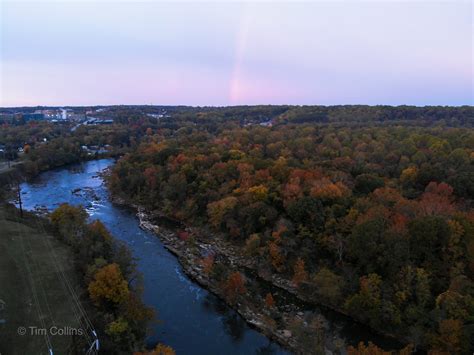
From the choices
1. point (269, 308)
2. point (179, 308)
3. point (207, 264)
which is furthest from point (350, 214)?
point (179, 308)

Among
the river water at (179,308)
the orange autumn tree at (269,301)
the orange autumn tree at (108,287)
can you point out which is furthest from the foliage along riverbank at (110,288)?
the orange autumn tree at (269,301)

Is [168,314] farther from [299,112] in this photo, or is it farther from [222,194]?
[299,112]

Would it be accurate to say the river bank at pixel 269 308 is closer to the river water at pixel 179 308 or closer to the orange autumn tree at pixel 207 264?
the orange autumn tree at pixel 207 264

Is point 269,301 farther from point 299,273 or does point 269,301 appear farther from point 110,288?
point 110,288

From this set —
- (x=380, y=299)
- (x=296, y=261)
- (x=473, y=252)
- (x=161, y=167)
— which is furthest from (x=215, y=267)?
(x=161, y=167)

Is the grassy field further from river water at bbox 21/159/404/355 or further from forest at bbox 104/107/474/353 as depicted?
forest at bbox 104/107/474/353

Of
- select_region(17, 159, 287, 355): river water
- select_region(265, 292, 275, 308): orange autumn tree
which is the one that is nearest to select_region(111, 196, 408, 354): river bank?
select_region(265, 292, 275, 308): orange autumn tree
